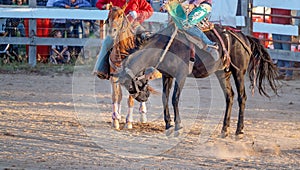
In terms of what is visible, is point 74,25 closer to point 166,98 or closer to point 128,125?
point 128,125

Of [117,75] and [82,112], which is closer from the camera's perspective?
[117,75]

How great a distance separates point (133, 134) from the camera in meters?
9.11

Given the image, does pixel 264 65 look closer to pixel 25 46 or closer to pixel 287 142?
pixel 287 142

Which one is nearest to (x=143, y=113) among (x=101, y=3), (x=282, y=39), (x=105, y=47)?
(x=105, y=47)

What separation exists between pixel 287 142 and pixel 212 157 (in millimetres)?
1370

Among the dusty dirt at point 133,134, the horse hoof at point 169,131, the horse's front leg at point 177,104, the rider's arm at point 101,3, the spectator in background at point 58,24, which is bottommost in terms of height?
the dusty dirt at point 133,134

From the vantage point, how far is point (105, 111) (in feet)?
36.0

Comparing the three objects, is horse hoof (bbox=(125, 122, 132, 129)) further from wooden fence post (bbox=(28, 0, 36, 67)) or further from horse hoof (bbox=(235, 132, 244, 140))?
wooden fence post (bbox=(28, 0, 36, 67))

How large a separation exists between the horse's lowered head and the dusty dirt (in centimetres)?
61

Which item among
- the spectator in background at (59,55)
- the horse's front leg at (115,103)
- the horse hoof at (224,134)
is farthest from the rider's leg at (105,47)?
the spectator in background at (59,55)

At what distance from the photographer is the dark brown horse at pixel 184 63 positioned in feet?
27.7

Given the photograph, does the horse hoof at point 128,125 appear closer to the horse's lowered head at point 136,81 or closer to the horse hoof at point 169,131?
the horse hoof at point 169,131

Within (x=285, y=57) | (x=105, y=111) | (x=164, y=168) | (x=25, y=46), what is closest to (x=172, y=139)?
(x=164, y=168)

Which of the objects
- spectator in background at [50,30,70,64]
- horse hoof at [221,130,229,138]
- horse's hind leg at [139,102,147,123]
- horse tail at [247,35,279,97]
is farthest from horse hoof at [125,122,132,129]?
spectator in background at [50,30,70,64]
